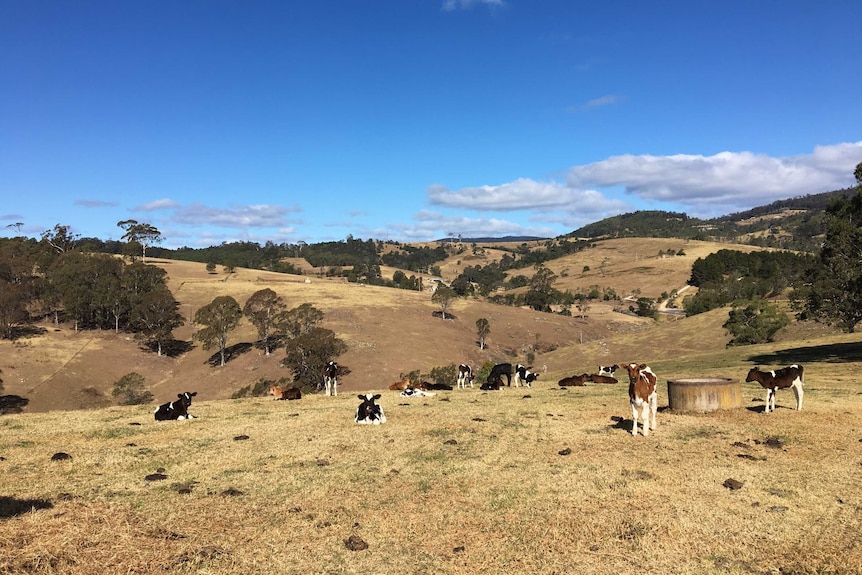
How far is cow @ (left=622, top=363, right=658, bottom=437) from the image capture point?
619 inches

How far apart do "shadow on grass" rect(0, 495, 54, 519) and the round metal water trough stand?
60.4ft

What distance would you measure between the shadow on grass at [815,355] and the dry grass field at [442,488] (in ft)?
45.8

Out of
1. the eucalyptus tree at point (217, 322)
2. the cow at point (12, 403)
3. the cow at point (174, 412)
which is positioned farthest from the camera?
the eucalyptus tree at point (217, 322)

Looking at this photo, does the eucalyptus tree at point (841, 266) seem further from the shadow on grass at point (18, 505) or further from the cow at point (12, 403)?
Result: the cow at point (12, 403)

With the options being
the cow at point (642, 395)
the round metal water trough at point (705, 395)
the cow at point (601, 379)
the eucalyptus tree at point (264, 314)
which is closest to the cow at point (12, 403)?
the eucalyptus tree at point (264, 314)

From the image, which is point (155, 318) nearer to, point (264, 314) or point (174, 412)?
point (264, 314)

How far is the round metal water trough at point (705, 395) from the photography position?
1884 cm

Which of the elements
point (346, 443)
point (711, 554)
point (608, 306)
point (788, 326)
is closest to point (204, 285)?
point (608, 306)

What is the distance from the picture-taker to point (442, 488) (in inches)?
466

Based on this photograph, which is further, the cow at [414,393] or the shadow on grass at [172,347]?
the shadow on grass at [172,347]

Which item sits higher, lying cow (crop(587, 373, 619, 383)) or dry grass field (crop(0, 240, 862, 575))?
dry grass field (crop(0, 240, 862, 575))

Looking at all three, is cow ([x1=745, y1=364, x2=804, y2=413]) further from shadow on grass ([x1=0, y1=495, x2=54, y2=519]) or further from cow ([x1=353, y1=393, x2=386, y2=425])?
shadow on grass ([x1=0, y1=495, x2=54, y2=519])

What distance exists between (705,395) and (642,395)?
458cm

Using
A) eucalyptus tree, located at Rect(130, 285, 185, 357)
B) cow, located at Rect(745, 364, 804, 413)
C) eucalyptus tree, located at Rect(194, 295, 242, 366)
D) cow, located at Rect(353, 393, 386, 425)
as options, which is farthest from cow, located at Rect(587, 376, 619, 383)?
eucalyptus tree, located at Rect(130, 285, 185, 357)
